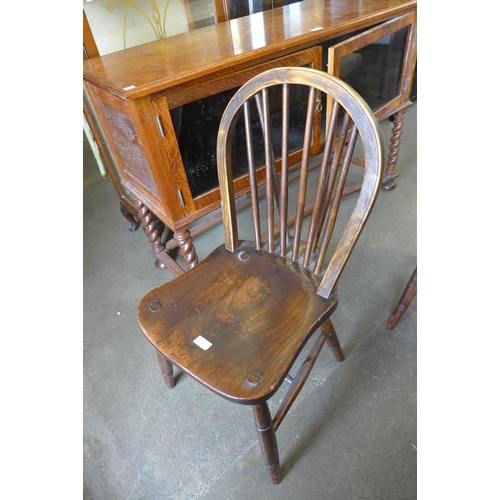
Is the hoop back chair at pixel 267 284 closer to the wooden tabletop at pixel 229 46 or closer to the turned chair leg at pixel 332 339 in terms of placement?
the turned chair leg at pixel 332 339

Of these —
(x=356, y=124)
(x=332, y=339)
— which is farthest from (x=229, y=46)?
(x=332, y=339)

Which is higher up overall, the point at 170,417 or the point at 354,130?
the point at 354,130

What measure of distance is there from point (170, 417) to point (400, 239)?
1.21 meters

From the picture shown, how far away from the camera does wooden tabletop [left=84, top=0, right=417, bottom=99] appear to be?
91 cm

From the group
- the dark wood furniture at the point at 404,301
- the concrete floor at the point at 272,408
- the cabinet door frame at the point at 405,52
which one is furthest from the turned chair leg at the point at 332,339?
the cabinet door frame at the point at 405,52

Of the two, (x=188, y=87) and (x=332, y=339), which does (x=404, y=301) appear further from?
(x=188, y=87)

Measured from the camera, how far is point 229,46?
1.06 m

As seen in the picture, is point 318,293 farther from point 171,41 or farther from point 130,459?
point 171,41

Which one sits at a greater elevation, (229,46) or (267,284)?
(229,46)

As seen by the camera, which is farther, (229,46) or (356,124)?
(229,46)

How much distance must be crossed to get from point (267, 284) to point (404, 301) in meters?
0.56

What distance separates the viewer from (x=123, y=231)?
6.29 feet

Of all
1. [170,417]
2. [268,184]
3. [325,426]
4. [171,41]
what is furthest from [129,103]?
[325,426]

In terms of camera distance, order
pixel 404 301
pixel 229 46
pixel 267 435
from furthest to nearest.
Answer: pixel 404 301
pixel 229 46
pixel 267 435
